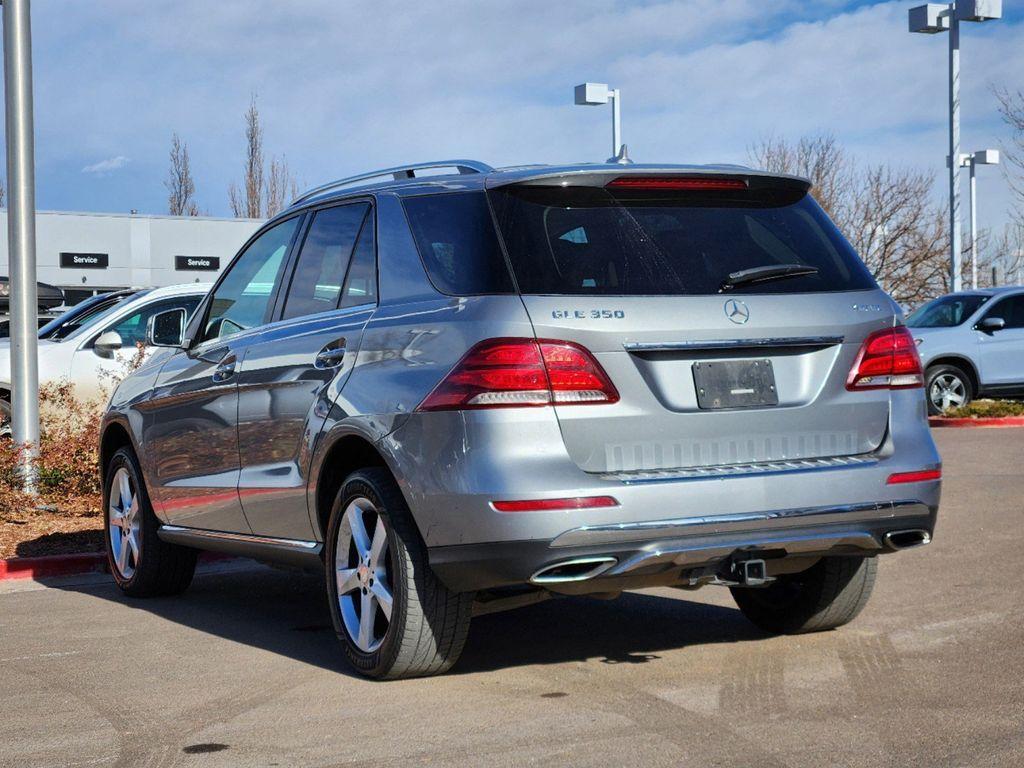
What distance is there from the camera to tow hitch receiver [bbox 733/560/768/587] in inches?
204

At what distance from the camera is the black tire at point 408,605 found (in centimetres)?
532

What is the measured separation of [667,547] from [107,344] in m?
8.44

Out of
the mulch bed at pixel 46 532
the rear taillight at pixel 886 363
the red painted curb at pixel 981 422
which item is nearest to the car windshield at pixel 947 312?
the red painted curb at pixel 981 422

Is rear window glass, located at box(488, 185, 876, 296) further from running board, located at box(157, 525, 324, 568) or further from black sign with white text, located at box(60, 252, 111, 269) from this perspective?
black sign with white text, located at box(60, 252, 111, 269)

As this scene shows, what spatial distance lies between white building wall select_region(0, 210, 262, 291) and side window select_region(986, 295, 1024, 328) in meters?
24.8

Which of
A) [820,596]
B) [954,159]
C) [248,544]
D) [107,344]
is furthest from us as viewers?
[954,159]

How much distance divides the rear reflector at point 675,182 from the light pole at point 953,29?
20627mm

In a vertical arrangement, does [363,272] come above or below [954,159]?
below

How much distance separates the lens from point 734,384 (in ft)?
16.9

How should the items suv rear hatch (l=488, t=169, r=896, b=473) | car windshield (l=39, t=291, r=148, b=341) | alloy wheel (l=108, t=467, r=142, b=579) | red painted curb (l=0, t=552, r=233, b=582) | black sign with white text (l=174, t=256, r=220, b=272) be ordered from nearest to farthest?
suv rear hatch (l=488, t=169, r=896, b=473)
alloy wheel (l=108, t=467, r=142, b=579)
red painted curb (l=0, t=552, r=233, b=582)
car windshield (l=39, t=291, r=148, b=341)
black sign with white text (l=174, t=256, r=220, b=272)

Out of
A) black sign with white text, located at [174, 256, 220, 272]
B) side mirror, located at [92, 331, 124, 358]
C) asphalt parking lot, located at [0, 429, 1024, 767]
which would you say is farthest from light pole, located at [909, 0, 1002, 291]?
black sign with white text, located at [174, 256, 220, 272]

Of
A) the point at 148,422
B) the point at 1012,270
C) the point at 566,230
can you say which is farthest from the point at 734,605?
the point at 1012,270

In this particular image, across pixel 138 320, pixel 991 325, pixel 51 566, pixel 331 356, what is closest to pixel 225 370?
pixel 331 356

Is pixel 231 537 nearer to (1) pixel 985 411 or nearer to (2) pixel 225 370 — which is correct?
(2) pixel 225 370
